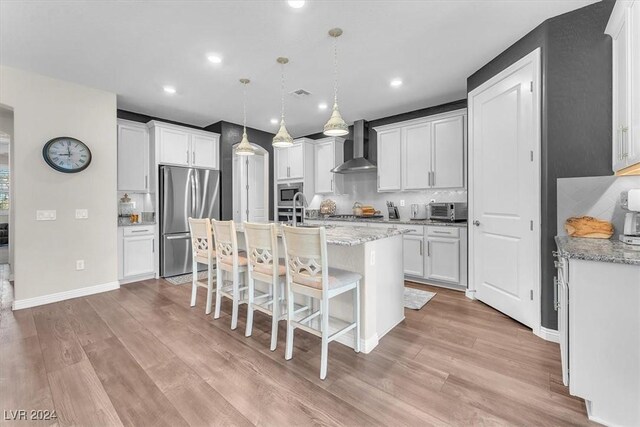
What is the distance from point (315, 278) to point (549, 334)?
6.98 feet

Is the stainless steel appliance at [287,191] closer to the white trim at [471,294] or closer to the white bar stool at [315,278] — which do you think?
the white trim at [471,294]

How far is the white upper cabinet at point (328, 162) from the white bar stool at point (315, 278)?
3.54m

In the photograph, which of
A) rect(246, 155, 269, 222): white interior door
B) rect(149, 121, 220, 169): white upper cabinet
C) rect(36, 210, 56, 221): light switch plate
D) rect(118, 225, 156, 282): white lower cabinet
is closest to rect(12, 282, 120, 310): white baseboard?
rect(118, 225, 156, 282): white lower cabinet

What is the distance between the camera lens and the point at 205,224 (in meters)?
3.12

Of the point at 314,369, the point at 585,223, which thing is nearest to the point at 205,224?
the point at 314,369

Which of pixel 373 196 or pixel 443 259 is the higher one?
pixel 373 196

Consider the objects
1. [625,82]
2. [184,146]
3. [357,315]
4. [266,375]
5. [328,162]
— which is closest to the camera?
[625,82]

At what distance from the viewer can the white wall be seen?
3295mm

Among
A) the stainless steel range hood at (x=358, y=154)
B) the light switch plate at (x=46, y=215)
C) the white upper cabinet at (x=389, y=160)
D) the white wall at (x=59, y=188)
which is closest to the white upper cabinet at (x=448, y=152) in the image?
the white upper cabinet at (x=389, y=160)

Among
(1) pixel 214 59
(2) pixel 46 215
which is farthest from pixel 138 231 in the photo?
(1) pixel 214 59

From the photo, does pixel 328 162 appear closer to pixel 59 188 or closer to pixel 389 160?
pixel 389 160

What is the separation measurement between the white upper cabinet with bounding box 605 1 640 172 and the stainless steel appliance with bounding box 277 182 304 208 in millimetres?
4467

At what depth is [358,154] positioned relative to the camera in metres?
5.28

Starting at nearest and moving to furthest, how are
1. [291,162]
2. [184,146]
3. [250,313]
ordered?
[250,313]
[184,146]
[291,162]
